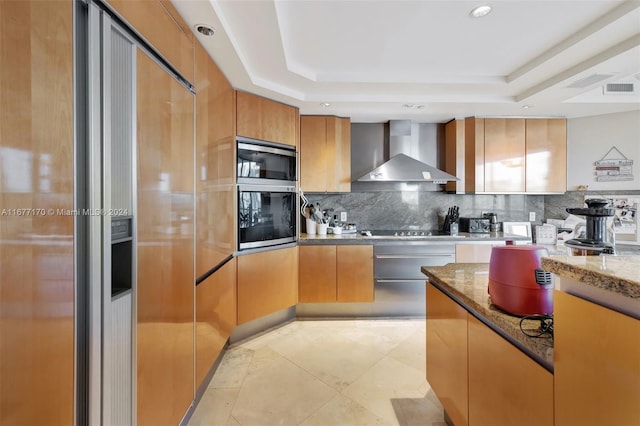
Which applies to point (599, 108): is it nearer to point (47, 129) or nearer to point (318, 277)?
point (318, 277)

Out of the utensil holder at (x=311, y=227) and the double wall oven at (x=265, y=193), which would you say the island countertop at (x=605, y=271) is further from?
the utensil holder at (x=311, y=227)

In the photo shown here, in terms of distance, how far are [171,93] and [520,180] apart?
3.61 meters

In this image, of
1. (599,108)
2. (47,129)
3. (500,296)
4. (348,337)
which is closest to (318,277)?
(348,337)

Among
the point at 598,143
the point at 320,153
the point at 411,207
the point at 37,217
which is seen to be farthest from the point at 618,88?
the point at 37,217

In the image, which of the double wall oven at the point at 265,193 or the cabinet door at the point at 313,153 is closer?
the double wall oven at the point at 265,193

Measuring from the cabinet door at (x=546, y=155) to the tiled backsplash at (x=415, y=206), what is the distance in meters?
0.40

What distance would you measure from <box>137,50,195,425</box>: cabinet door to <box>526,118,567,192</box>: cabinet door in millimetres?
3609

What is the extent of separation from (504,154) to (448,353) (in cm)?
273

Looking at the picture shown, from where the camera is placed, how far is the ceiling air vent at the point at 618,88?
267 cm

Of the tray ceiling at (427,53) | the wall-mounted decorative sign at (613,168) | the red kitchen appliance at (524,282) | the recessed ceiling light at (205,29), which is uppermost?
the tray ceiling at (427,53)

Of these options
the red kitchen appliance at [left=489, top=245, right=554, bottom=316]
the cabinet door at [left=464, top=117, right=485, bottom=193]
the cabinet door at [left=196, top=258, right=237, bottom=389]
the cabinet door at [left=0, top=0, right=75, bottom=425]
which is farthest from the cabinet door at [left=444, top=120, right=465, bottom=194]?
the cabinet door at [left=0, top=0, right=75, bottom=425]

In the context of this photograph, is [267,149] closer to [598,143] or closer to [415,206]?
[415,206]

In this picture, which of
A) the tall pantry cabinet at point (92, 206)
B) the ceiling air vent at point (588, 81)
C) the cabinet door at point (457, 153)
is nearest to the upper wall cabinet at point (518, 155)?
the cabinet door at point (457, 153)

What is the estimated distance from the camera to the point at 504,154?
10.3 feet
